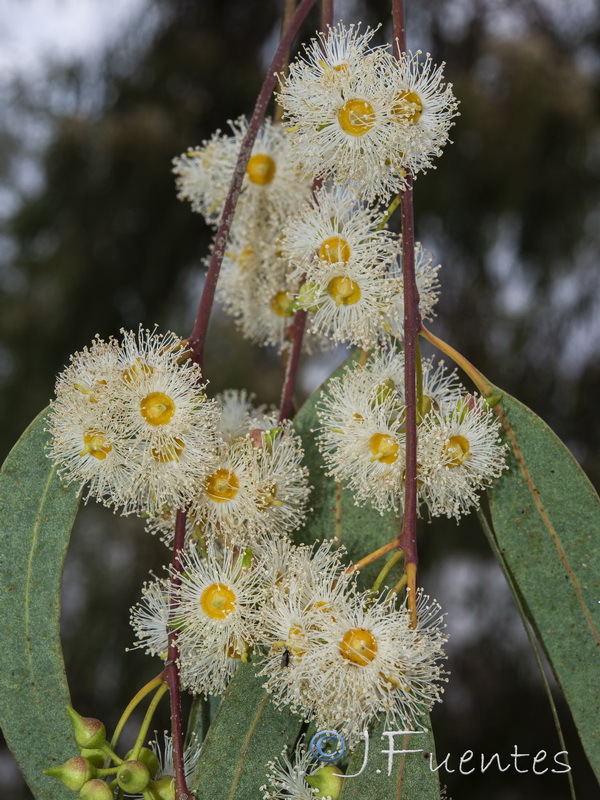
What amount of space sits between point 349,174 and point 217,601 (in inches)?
13.5

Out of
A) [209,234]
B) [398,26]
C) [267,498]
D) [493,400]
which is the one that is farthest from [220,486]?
[209,234]

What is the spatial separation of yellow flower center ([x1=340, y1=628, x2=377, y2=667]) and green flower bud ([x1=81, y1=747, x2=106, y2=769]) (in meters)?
0.21

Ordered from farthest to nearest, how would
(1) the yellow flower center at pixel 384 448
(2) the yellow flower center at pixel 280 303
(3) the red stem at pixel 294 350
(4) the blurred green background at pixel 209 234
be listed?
(4) the blurred green background at pixel 209 234, (2) the yellow flower center at pixel 280 303, (3) the red stem at pixel 294 350, (1) the yellow flower center at pixel 384 448

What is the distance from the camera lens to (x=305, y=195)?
0.90 metres

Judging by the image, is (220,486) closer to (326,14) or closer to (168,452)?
(168,452)

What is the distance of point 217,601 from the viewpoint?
673 mm

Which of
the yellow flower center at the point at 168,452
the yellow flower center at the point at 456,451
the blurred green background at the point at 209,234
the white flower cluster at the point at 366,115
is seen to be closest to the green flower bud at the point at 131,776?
the yellow flower center at the point at 168,452

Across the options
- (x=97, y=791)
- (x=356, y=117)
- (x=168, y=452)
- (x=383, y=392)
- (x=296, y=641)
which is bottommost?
(x=97, y=791)

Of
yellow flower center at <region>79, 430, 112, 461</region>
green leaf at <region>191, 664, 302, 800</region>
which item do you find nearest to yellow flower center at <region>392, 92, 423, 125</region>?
yellow flower center at <region>79, 430, 112, 461</region>

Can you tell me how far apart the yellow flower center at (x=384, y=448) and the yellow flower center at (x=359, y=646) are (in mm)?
150

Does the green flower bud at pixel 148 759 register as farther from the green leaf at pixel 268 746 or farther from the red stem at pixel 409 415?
the red stem at pixel 409 415

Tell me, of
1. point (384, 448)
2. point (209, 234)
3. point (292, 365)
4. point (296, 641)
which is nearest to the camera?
point (296, 641)

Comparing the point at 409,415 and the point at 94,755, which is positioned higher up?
the point at 409,415

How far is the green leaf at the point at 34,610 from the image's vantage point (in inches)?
28.6
